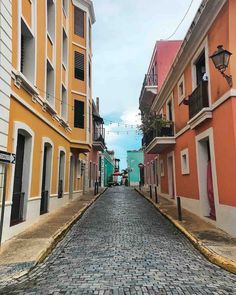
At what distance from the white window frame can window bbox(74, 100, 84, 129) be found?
6.74 meters

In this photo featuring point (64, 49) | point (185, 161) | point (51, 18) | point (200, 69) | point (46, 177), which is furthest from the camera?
point (64, 49)

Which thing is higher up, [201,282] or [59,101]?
[59,101]

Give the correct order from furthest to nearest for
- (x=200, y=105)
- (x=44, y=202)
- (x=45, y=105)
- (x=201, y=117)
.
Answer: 1. (x=44, y=202)
2. (x=45, y=105)
3. (x=200, y=105)
4. (x=201, y=117)

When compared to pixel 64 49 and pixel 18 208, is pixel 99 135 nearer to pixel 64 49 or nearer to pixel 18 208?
pixel 64 49

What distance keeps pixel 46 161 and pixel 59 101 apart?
3.07m

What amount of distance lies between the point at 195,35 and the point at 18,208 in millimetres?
8022

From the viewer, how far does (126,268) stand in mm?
5855

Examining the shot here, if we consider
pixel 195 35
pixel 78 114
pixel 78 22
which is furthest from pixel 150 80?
pixel 195 35

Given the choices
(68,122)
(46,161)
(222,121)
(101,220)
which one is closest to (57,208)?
(46,161)

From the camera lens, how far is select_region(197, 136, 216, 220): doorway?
437 inches

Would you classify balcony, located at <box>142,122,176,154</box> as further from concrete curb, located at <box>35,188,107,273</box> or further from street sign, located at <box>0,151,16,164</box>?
street sign, located at <box>0,151,16,164</box>

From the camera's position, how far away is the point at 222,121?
29.8 feet

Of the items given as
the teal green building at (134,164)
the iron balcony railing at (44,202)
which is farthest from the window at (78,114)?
the teal green building at (134,164)

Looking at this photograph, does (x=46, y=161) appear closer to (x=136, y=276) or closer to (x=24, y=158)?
(x=24, y=158)
